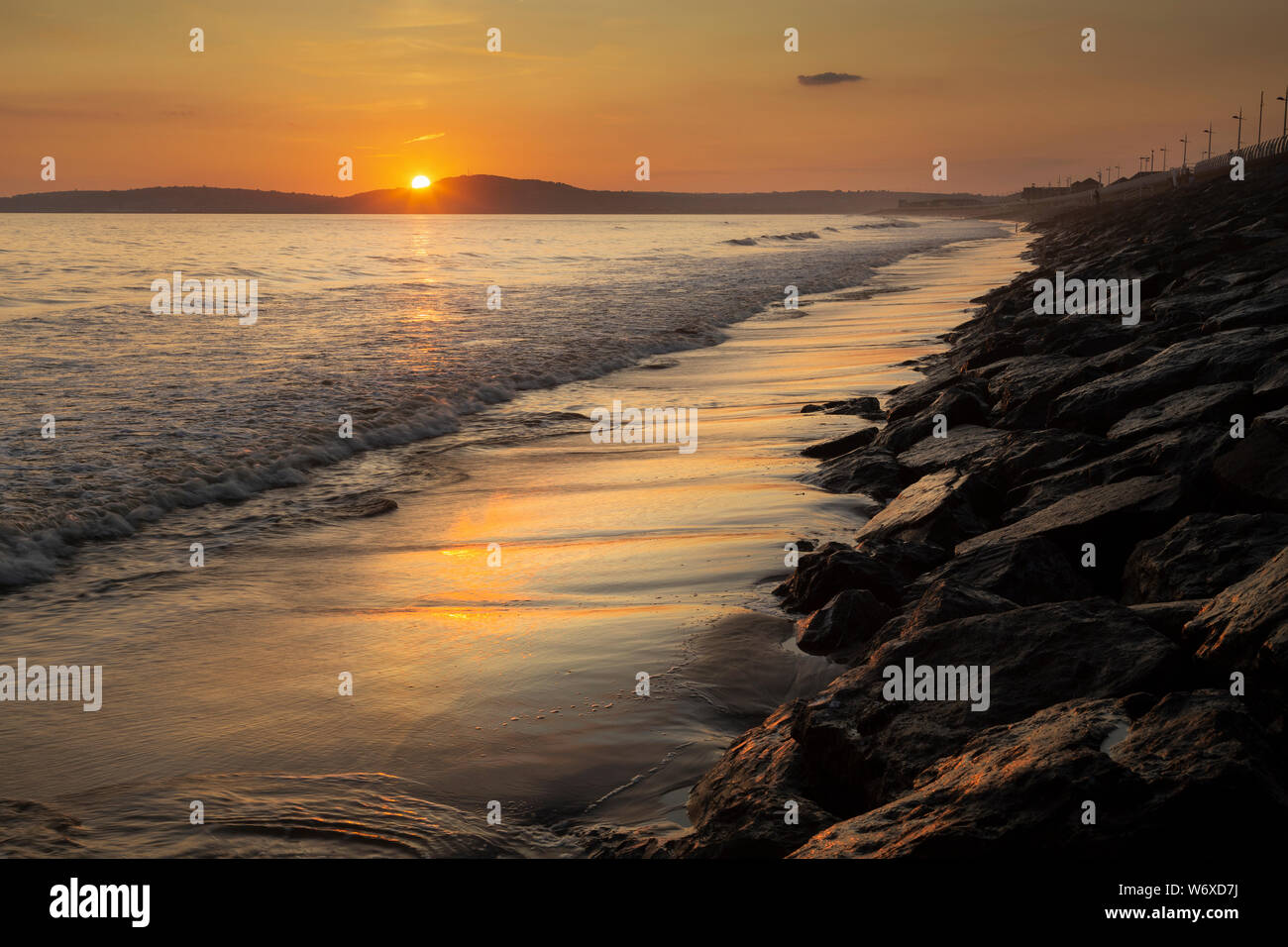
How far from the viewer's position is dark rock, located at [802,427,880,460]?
9772 millimetres

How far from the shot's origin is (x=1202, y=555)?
15.9ft

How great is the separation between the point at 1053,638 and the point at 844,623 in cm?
151

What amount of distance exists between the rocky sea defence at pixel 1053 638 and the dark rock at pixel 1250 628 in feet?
0.03

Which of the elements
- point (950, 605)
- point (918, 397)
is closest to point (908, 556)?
point (950, 605)

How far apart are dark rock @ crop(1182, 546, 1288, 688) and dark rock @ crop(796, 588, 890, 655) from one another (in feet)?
5.63

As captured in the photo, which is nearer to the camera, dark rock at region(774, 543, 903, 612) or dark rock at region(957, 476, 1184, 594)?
dark rock at region(957, 476, 1184, 594)

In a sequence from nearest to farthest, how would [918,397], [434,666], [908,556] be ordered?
[434,666], [908,556], [918,397]

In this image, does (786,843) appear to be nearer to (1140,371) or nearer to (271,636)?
A: (271,636)

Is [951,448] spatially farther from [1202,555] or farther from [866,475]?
[1202,555]

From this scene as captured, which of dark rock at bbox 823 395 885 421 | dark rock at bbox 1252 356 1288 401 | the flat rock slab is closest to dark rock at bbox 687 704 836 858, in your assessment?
the flat rock slab

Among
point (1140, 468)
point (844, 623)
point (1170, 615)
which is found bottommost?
point (844, 623)

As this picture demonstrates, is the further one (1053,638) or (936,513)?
(936,513)

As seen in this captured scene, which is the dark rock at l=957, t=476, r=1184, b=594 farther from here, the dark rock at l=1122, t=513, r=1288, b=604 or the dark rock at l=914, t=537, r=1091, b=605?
the dark rock at l=1122, t=513, r=1288, b=604

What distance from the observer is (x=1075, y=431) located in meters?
7.88
